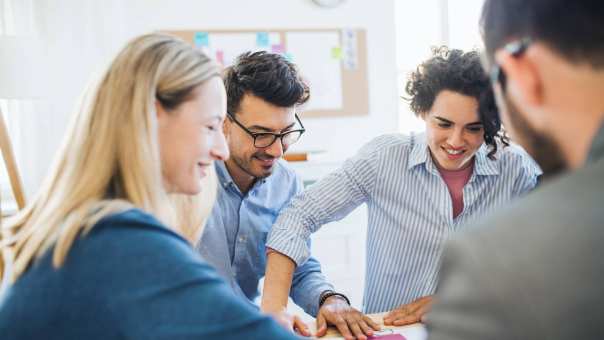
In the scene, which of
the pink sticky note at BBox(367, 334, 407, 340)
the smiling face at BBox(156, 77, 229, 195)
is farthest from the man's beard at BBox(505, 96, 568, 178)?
the pink sticky note at BBox(367, 334, 407, 340)

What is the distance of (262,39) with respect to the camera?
3395 millimetres

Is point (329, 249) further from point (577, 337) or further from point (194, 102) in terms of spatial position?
point (577, 337)

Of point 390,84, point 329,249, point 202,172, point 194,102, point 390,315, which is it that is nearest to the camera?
point 194,102

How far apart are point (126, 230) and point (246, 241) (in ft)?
3.15

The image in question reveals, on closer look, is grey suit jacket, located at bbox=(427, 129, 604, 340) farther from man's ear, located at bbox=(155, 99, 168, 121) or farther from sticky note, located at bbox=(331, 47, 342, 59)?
sticky note, located at bbox=(331, 47, 342, 59)

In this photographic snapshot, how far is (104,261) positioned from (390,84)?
10.1 ft

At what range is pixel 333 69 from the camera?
3.53 m

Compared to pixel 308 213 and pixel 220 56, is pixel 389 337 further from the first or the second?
pixel 220 56

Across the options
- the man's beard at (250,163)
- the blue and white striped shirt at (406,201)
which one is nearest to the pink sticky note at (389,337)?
the blue and white striped shirt at (406,201)

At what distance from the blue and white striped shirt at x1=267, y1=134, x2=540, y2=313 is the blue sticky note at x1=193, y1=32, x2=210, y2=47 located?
1.87 meters

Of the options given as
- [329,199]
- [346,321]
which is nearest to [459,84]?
[329,199]

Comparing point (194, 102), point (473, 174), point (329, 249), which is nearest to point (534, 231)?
point (194, 102)

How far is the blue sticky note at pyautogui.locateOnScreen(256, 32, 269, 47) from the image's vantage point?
3388 mm

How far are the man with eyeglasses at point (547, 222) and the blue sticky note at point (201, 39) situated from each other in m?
2.80
